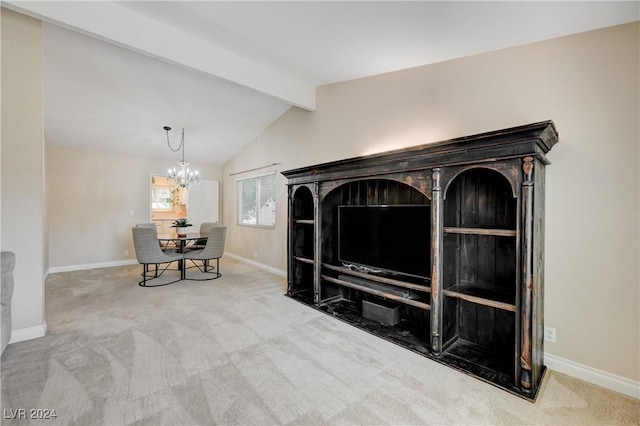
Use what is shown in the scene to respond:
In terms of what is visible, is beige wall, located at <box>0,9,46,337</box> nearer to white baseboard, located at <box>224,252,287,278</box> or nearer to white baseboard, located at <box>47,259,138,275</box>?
white baseboard, located at <box>224,252,287,278</box>

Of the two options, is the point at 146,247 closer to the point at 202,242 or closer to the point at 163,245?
the point at 163,245

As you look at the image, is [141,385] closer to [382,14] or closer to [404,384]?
[404,384]

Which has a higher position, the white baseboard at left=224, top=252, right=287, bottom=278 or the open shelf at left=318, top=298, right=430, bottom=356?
the white baseboard at left=224, top=252, right=287, bottom=278

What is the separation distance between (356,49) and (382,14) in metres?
0.64

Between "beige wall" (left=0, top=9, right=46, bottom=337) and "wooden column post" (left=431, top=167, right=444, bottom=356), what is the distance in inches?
148

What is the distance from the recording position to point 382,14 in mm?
2326

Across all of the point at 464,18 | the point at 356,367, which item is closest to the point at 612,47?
the point at 464,18

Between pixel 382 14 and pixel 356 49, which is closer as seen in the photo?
pixel 382 14

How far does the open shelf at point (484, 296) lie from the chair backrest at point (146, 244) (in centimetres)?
444

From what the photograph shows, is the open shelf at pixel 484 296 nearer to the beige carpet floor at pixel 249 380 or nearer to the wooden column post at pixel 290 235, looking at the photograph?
the beige carpet floor at pixel 249 380

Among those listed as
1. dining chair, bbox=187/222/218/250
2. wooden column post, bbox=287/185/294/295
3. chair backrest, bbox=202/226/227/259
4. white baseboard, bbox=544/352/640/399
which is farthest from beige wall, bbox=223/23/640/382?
dining chair, bbox=187/222/218/250

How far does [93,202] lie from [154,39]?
4.64 metres

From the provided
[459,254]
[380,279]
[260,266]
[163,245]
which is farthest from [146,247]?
[459,254]

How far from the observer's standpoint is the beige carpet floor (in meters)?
1.73
